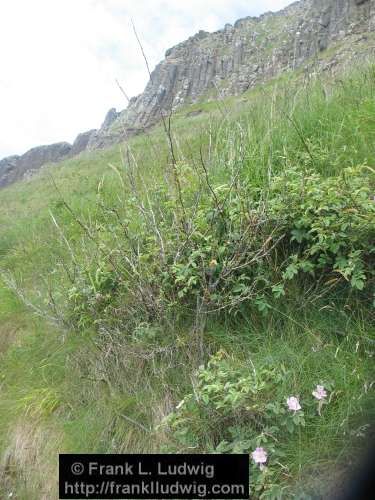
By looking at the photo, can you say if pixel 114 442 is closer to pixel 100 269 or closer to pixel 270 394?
pixel 270 394

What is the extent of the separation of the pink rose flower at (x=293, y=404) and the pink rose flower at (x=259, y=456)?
20 centimetres

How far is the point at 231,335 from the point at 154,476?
0.77 meters

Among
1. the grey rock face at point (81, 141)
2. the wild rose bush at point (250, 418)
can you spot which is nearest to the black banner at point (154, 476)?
the wild rose bush at point (250, 418)

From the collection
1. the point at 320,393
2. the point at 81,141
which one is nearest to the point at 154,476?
the point at 320,393

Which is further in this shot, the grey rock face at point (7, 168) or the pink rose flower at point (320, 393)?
the grey rock face at point (7, 168)

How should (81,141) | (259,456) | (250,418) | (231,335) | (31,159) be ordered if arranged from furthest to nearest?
1. (81,141)
2. (31,159)
3. (231,335)
4. (250,418)
5. (259,456)

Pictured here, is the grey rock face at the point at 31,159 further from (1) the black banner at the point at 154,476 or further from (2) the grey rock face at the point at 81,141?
(1) the black banner at the point at 154,476

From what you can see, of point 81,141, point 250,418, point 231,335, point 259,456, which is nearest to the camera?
point 259,456

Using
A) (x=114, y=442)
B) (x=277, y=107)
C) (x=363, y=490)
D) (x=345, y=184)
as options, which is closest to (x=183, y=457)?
(x=114, y=442)

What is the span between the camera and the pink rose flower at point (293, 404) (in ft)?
5.44

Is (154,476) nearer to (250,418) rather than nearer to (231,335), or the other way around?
(250,418)

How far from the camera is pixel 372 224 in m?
1.92

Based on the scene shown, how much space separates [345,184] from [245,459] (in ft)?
4.42

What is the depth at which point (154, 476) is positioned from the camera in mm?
1873
